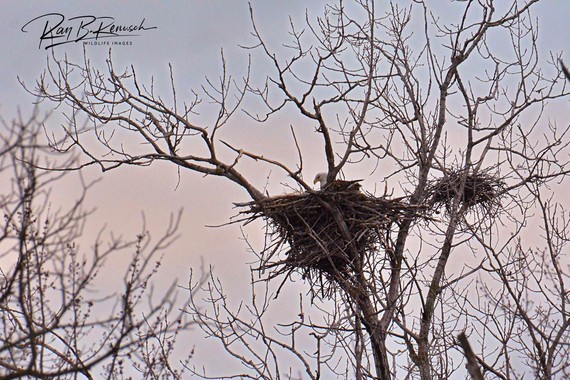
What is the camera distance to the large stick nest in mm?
8344

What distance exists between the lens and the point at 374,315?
8148 mm

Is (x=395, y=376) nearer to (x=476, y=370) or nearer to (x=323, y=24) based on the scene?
(x=323, y=24)

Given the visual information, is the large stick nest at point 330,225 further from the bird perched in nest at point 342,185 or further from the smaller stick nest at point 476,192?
the smaller stick nest at point 476,192

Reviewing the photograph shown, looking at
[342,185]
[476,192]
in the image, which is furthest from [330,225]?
[476,192]

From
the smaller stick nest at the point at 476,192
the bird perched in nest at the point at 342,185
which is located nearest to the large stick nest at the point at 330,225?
the bird perched in nest at the point at 342,185

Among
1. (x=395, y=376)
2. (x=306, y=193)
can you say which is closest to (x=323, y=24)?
(x=306, y=193)

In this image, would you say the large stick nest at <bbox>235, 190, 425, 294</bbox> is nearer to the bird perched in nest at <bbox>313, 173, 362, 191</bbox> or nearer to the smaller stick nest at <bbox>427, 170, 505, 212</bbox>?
the bird perched in nest at <bbox>313, 173, 362, 191</bbox>

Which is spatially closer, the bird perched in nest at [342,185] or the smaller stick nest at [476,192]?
the bird perched in nest at [342,185]

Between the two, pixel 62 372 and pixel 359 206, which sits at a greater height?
pixel 359 206

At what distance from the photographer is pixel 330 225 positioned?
848 cm

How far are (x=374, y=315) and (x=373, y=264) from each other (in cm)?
45

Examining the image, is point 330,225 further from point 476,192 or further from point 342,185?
point 476,192

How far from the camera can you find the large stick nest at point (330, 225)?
8.34m

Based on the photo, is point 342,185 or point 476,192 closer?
point 342,185
